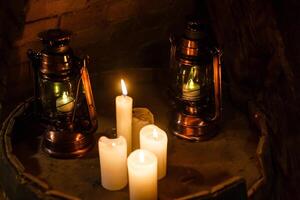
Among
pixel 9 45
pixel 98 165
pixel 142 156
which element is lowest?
pixel 98 165

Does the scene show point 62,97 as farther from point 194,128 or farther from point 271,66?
point 271,66

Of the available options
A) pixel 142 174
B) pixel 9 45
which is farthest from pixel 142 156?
pixel 9 45

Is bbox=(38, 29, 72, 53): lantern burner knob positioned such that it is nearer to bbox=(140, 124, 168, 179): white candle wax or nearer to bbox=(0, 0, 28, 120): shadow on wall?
bbox=(0, 0, 28, 120): shadow on wall

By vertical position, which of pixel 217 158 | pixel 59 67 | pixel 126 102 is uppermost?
pixel 59 67

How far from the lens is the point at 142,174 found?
1.02m

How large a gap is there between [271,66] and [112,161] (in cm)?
65

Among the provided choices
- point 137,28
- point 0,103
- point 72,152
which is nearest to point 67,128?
point 72,152

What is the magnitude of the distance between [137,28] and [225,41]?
0.35 meters

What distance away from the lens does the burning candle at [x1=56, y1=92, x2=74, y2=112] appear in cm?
126

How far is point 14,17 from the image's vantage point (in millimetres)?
1300

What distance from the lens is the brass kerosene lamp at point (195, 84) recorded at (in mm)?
1242

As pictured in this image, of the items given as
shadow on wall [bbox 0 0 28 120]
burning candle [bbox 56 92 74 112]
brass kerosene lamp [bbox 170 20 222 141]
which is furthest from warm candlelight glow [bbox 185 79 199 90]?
shadow on wall [bbox 0 0 28 120]

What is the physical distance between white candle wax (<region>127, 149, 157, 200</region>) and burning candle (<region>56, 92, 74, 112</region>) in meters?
0.31

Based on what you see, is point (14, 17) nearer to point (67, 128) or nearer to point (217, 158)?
point (67, 128)
